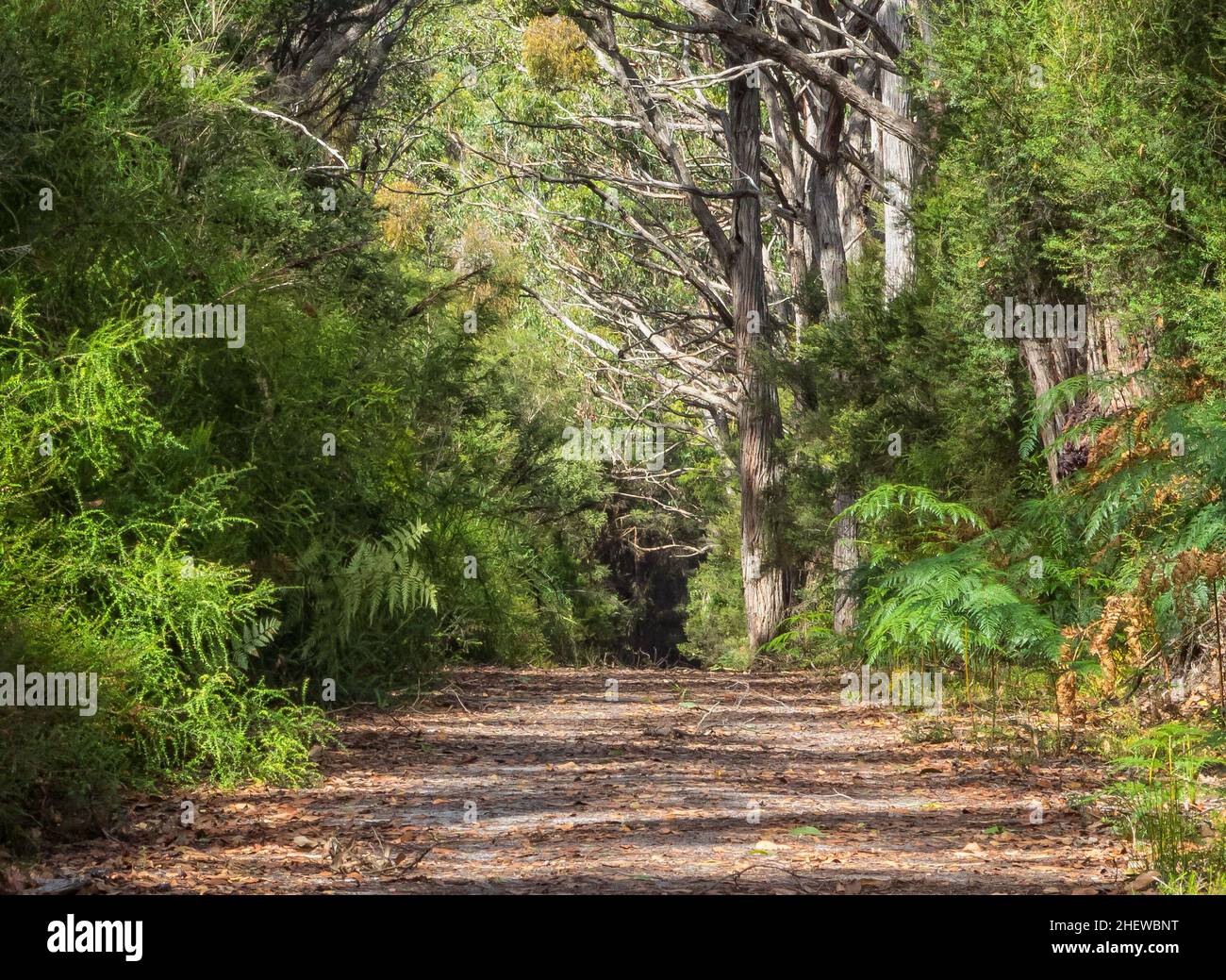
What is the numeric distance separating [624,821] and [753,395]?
11921 millimetres

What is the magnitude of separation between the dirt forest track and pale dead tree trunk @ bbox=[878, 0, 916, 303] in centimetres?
494

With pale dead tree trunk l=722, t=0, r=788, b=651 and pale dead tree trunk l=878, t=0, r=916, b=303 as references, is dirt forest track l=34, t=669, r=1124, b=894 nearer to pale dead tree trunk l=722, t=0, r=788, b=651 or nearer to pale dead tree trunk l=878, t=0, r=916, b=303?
pale dead tree trunk l=878, t=0, r=916, b=303

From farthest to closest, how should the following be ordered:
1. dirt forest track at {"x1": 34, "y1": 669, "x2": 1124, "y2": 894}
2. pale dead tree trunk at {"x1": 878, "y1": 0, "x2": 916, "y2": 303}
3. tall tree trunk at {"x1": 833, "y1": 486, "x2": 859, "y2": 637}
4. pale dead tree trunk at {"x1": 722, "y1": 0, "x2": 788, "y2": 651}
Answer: pale dead tree trunk at {"x1": 722, "y1": 0, "x2": 788, "y2": 651}, tall tree trunk at {"x1": 833, "y1": 486, "x2": 859, "y2": 637}, pale dead tree trunk at {"x1": 878, "y1": 0, "x2": 916, "y2": 303}, dirt forest track at {"x1": 34, "y1": 669, "x2": 1124, "y2": 894}

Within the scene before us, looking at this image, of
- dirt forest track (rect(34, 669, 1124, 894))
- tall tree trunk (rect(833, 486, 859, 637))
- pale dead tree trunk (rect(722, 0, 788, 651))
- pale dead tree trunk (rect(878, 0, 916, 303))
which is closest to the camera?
dirt forest track (rect(34, 669, 1124, 894))

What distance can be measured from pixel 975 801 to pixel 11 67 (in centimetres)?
604

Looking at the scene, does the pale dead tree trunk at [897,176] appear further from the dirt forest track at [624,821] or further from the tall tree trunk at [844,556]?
the dirt forest track at [624,821]

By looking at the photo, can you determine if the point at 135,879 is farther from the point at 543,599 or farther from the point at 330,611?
the point at 543,599

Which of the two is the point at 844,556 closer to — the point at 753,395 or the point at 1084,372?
the point at 753,395

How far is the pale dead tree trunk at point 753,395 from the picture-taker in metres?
18.1

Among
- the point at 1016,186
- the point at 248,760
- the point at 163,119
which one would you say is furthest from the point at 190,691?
the point at 1016,186

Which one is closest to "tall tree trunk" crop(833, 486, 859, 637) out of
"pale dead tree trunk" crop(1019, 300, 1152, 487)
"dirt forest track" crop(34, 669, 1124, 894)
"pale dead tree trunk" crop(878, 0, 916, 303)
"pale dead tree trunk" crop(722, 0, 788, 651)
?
"pale dead tree trunk" crop(722, 0, 788, 651)

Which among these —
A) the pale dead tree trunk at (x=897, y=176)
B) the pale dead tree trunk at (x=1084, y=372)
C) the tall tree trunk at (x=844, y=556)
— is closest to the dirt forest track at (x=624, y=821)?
the pale dead tree trunk at (x=1084, y=372)

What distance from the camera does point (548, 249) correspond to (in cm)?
2556

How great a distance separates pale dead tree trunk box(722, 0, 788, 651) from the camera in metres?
18.1
